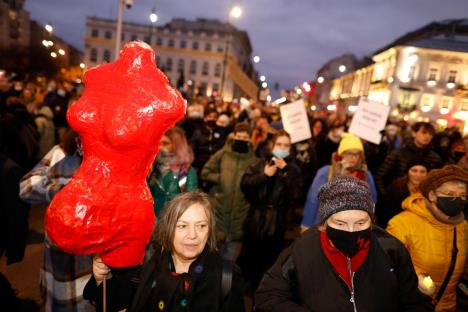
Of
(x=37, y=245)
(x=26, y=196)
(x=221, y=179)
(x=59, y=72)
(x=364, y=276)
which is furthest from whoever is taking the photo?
(x=59, y=72)

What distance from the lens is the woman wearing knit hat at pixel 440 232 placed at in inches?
113

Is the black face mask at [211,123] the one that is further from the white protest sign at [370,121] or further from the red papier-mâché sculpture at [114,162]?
the red papier-mâché sculpture at [114,162]

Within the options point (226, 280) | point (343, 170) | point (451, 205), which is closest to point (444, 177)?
point (451, 205)

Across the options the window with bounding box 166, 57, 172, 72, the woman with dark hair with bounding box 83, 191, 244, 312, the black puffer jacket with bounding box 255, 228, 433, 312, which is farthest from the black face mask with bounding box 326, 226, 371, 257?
the window with bounding box 166, 57, 172, 72

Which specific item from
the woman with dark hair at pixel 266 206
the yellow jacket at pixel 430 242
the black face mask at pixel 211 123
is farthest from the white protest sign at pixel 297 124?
the yellow jacket at pixel 430 242

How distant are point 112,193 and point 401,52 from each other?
58845 mm

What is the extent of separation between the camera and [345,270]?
7.07 feet

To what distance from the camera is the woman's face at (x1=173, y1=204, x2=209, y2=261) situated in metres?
2.22

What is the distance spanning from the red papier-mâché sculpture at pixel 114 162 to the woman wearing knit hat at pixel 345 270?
0.98 m

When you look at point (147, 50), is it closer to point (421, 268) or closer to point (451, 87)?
point (421, 268)

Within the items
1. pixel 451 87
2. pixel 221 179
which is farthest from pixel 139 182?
pixel 451 87

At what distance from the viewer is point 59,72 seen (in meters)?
54.7

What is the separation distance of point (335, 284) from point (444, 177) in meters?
1.51

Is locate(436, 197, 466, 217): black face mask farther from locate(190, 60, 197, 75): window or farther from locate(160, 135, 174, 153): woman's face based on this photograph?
locate(190, 60, 197, 75): window
